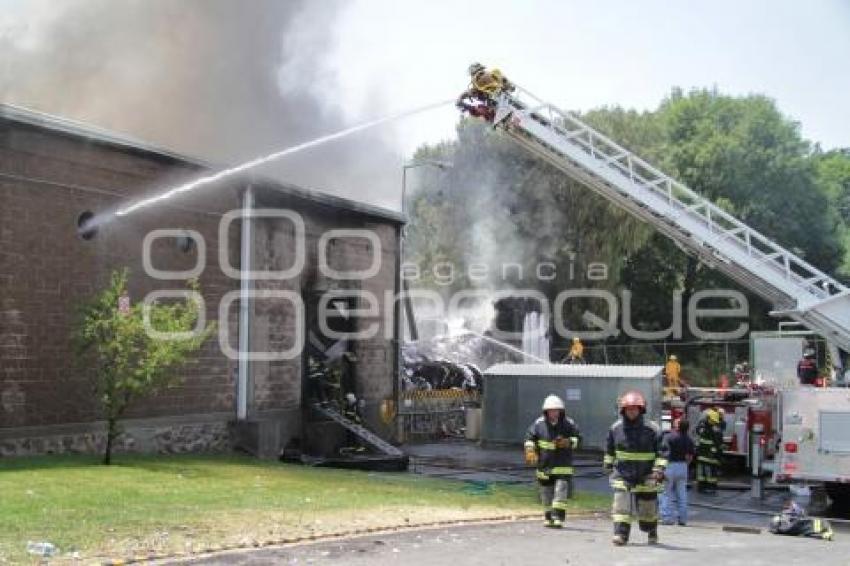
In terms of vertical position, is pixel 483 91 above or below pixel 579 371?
above

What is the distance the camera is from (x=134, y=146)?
14727 millimetres

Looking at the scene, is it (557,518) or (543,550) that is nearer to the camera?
(543,550)

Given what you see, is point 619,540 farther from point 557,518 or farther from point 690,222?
point 690,222

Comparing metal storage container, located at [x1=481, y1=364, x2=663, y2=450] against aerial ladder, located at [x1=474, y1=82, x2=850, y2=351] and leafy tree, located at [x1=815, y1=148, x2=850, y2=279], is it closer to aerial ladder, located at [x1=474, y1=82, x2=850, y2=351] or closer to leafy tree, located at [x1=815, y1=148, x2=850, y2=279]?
aerial ladder, located at [x1=474, y1=82, x2=850, y2=351]

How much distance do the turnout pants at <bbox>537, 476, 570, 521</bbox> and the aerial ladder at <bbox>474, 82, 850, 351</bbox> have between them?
5.55 m

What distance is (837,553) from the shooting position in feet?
29.1

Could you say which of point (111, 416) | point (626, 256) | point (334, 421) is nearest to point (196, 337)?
point (111, 416)

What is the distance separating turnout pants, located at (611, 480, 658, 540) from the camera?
8.84m

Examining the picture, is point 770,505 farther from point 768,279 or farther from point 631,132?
point 631,132

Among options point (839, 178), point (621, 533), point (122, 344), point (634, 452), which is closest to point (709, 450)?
point (634, 452)

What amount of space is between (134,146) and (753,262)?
31.1ft

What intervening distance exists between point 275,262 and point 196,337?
14.6 ft

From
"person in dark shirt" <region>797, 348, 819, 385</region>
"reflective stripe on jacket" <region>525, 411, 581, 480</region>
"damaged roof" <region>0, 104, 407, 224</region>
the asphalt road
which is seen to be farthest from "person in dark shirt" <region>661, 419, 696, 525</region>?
"damaged roof" <region>0, 104, 407, 224</region>

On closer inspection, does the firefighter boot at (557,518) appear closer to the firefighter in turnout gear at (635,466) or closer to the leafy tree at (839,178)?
the firefighter in turnout gear at (635,466)
